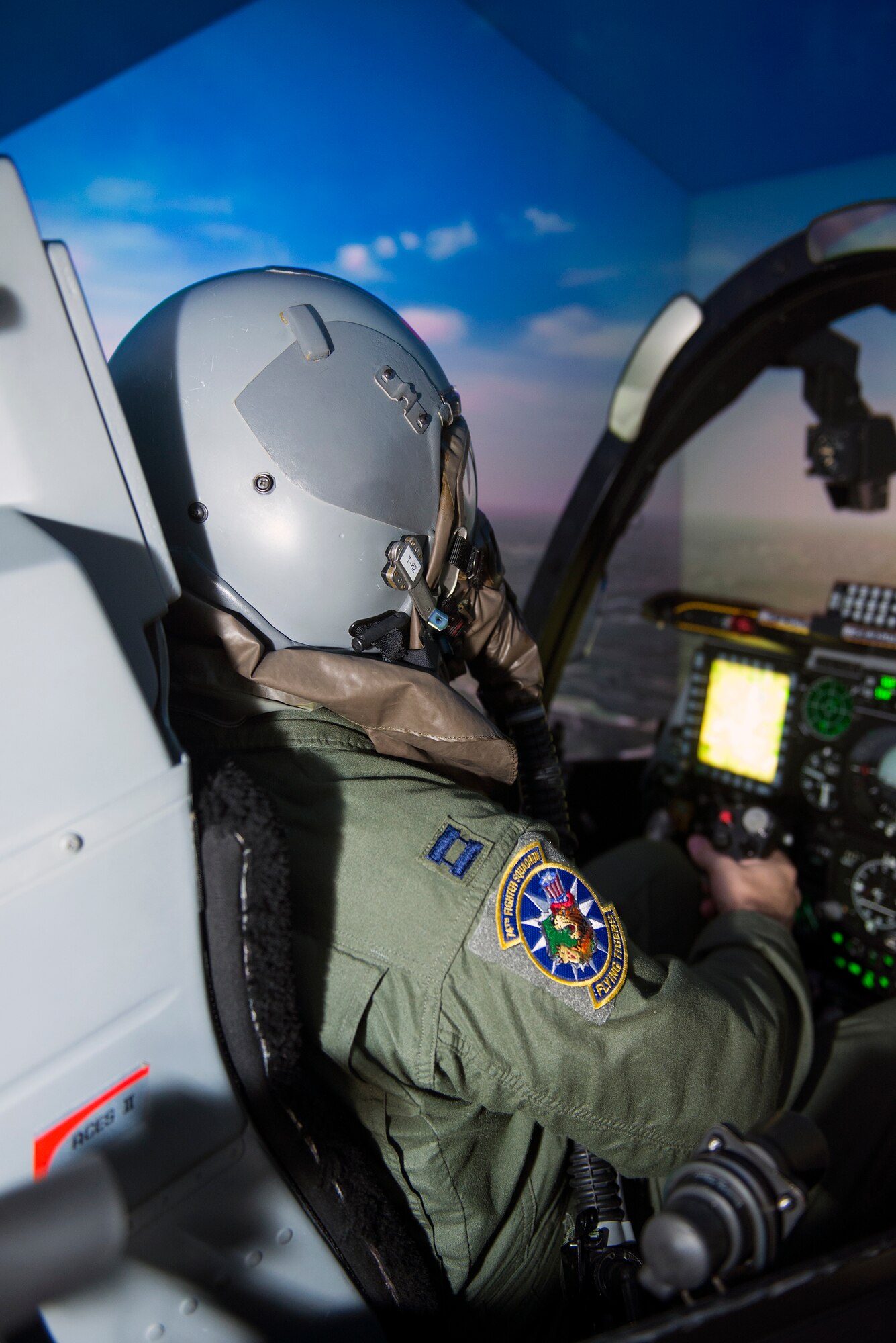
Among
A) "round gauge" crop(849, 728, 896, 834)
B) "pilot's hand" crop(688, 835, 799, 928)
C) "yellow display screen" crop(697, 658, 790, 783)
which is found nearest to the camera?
"pilot's hand" crop(688, 835, 799, 928)

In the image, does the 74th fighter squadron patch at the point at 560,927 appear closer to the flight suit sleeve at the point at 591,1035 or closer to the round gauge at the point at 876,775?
the flight suit sleeve at the point at 591,1035

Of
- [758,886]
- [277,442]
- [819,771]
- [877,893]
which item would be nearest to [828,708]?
[819,771]

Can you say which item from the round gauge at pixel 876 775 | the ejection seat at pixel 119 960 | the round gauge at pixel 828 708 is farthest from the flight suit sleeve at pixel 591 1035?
the round gauge at pixel 828 708

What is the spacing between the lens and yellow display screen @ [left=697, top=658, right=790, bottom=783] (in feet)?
5.38

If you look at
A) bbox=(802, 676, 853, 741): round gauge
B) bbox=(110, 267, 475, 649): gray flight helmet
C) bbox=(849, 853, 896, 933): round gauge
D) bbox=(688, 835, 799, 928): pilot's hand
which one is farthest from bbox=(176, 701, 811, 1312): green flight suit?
bbox=(802, 676, 853, 741): round gauge

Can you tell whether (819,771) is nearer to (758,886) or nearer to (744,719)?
(744,719)

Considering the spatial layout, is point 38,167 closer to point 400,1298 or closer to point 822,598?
point 400,1298

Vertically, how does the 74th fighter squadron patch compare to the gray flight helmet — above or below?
below

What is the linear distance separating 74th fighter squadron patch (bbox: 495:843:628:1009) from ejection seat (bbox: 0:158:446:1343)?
185 millimetres

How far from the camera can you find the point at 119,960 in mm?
498

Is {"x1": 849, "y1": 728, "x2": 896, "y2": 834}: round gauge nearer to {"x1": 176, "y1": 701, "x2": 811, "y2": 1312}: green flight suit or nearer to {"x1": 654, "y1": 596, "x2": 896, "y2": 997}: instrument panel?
{"x1": 654, "y1": 596, "x2": 896, "y2": 997}: instrument panel

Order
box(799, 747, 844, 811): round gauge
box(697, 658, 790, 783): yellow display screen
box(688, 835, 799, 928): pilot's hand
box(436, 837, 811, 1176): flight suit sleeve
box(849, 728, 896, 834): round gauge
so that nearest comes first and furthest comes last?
box(436, 837, 811, 1176): flight suit sleeve
box(688, 835, 799, 928): pilot's hand
box(849, 728, 896, 834): round gauge
box(799, 747, 844, 811): round gauge
box(697, 658, 790, 783): yellow display screen

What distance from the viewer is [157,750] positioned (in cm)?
50

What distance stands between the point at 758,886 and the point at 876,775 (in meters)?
0.43
